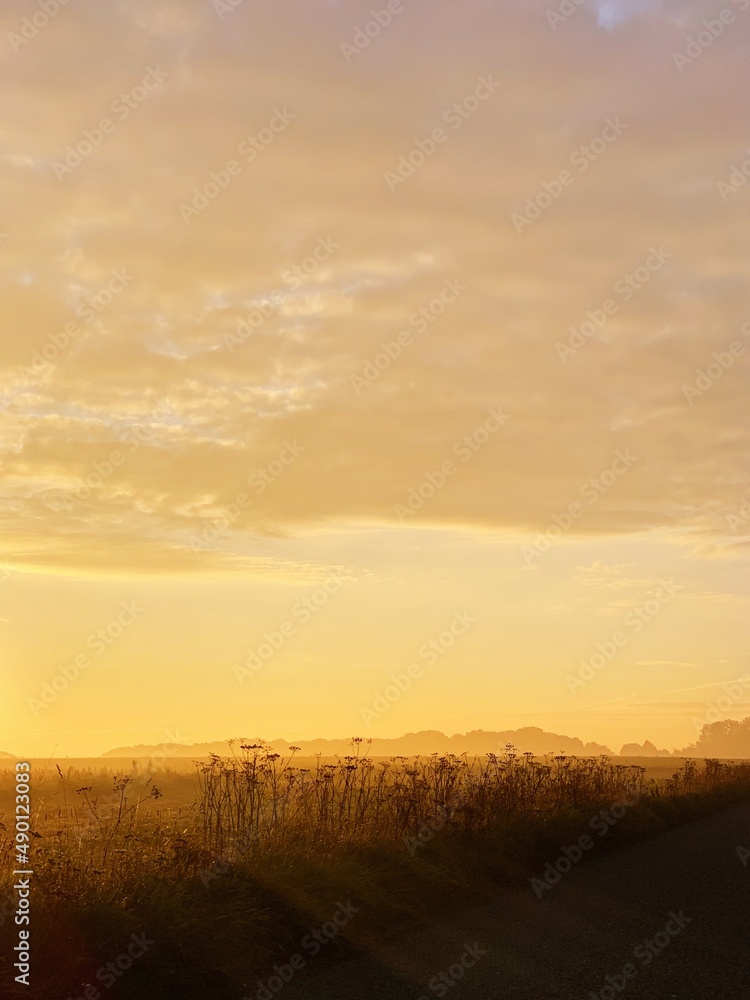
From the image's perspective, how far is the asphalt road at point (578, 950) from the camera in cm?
811

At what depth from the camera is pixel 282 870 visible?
10328 millimetres

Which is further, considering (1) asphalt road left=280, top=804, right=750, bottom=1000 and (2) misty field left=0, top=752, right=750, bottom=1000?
(1) asphalt road left=280, top=804, right=750, bottom=1000

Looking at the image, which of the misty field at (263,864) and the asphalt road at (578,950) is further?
the asphalt road at (578,950)

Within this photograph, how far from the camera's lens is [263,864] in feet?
33.9

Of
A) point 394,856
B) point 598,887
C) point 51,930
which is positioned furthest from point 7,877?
point 598,887

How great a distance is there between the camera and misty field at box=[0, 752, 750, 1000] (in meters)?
7.77

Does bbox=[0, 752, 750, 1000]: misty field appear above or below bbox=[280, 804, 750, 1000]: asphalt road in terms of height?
above

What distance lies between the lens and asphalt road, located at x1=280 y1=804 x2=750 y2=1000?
811 cm

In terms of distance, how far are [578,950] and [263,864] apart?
3307 mm

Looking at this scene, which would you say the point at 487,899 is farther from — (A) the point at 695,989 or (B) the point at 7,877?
(B) the point at 7,877

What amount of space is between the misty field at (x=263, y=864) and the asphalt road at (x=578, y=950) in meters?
0.59

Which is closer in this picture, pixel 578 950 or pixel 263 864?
pixel 578 950

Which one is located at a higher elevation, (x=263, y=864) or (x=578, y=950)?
(x=263, y=864)

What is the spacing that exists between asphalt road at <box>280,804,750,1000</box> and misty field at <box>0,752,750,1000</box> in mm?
593
